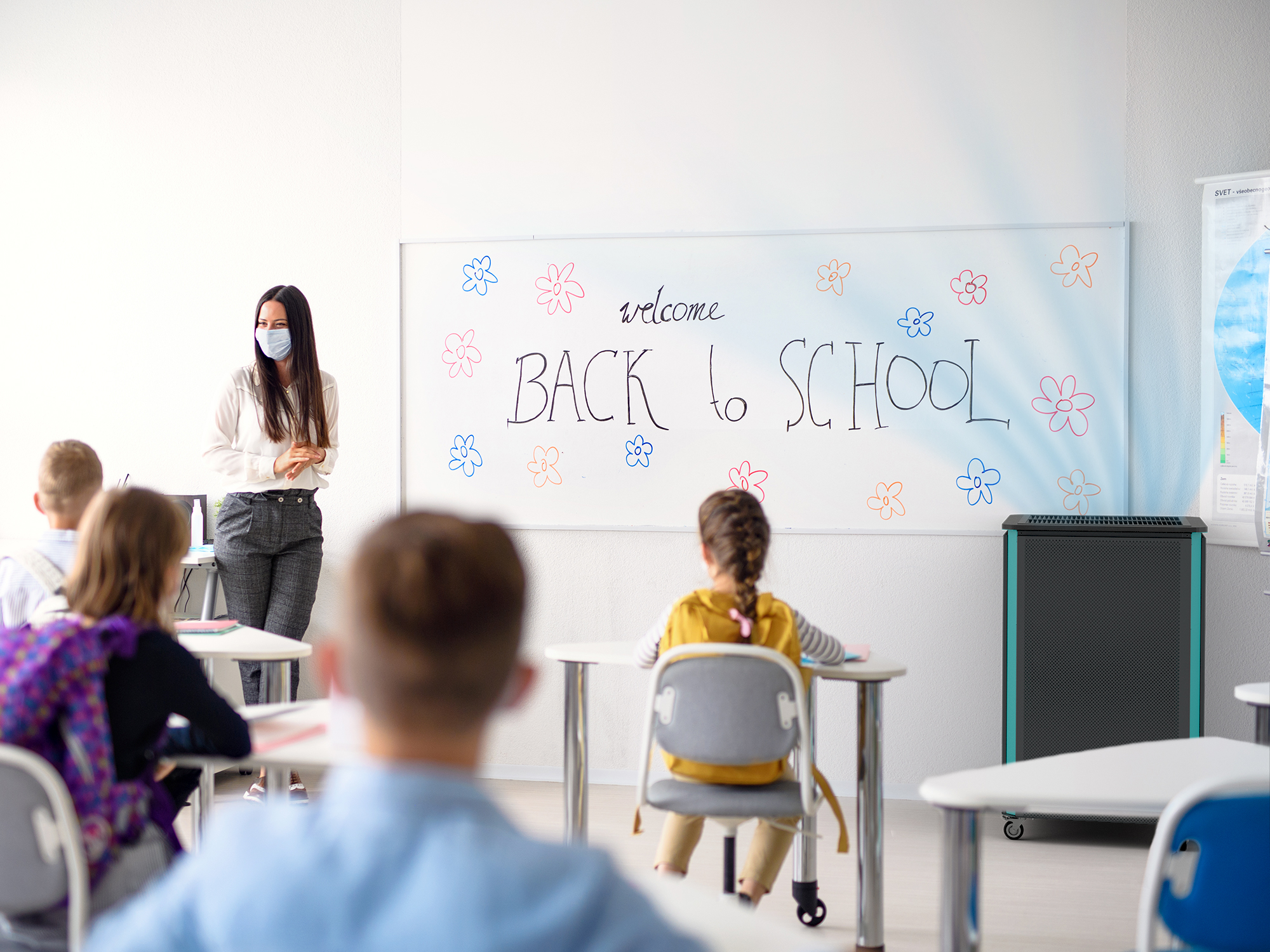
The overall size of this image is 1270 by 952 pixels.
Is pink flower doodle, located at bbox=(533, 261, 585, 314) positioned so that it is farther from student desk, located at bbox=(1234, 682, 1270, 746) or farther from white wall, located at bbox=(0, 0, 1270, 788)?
student desk, located at bbox=(1234, 682, 1270, 746)

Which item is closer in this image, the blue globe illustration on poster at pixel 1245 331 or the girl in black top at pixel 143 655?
the girl in black top at pixel 143 655

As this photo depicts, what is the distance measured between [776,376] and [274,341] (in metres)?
1.63

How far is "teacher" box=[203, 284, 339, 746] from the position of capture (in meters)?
3.42

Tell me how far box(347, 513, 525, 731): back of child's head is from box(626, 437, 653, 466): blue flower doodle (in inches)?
123

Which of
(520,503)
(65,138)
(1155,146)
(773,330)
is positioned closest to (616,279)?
(773,330)

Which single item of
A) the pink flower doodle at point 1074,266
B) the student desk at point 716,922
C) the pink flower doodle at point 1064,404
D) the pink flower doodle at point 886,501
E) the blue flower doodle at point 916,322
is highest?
the pink flower doodle at point 1074,266

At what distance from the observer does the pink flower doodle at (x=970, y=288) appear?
3693mm

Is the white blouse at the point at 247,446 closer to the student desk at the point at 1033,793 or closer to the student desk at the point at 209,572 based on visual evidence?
the student desk at the point at 209,572

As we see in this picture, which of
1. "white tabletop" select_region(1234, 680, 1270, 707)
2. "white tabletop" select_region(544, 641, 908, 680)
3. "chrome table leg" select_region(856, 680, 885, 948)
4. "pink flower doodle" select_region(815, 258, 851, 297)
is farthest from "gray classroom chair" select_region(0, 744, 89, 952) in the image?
"pink flower doodle" select_region(815, 258, 851, 297)

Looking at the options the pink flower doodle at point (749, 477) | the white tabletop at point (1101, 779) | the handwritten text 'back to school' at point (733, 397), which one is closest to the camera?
the white tabletop at point (1101, 779)

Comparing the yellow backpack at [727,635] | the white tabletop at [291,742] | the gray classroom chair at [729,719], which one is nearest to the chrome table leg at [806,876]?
the yellow backpack at [727,635]

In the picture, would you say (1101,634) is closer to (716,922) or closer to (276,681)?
(276,681)

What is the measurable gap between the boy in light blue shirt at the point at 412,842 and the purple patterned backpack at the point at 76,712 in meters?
0.84

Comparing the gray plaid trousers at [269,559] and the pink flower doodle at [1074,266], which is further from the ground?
the pink flower doodle at [1074,266]
